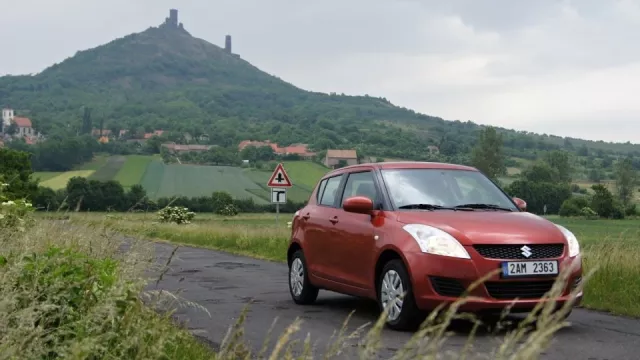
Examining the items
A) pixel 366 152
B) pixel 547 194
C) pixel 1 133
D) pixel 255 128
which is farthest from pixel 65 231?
pixel 1 133

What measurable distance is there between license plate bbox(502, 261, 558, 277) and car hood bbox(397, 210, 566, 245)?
0.20 meters

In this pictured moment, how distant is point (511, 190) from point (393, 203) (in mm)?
75002

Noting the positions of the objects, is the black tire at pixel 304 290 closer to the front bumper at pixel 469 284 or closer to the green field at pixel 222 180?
the front bumper at pixel 469 284

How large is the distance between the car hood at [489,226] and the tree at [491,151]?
103 meters

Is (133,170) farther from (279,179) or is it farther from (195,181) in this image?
(279,179)

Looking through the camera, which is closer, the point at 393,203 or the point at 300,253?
the point at 393,203

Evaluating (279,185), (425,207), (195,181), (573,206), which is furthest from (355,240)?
Answer: (195,181)

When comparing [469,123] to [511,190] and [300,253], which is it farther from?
[300,253]

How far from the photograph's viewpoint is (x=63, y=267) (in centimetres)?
600

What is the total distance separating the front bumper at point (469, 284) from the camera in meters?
7.64

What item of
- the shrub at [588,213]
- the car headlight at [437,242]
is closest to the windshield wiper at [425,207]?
the car headlight at [437,242]

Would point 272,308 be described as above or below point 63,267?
below

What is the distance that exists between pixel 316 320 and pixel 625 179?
121 meters

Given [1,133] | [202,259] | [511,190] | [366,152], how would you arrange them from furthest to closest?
1. [1,133]
2. [366,152]
3. [511,190]
4. [202,259]
